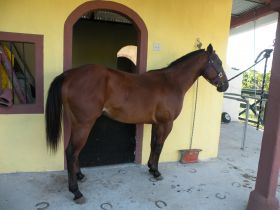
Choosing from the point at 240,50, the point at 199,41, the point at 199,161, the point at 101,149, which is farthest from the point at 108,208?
the point at 240,50

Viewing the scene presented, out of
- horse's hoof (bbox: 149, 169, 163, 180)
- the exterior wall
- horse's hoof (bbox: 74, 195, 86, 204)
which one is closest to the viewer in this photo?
horse's hoof (bbox: 74, 195, 86, 204)

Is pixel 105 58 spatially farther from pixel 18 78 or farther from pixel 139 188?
pixel 139 188

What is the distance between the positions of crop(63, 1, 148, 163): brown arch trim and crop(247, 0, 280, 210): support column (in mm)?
1524

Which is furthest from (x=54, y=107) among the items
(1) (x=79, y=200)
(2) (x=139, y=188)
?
(2) (x=139, y=188)

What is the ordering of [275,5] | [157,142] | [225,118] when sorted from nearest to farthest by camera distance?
[275,5] < [157,142] < [225,118]

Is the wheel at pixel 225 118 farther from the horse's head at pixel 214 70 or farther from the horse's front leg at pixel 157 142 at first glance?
the horse's front leg at pixel 157 142

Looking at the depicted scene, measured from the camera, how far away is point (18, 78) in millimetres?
2994

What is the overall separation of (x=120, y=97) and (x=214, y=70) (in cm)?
127

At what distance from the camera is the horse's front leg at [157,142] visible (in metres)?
3.06

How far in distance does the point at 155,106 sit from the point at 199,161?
1311 mm

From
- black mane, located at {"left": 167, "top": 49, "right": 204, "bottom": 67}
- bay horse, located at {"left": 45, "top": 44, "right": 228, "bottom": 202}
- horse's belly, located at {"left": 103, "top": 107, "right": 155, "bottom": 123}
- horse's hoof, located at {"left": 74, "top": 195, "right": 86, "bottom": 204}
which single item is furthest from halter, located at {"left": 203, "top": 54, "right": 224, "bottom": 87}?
horse's hoof, located at {"left": 74, "top": 195, "right": 86, "bottom": 204}

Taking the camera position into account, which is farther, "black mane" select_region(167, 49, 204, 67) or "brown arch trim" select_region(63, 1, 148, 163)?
"black mane" select_region(167, 49, 204, 67)

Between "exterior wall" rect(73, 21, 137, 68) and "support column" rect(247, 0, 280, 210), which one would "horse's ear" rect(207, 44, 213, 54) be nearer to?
"support column" rect(247, 0, 280, 210)

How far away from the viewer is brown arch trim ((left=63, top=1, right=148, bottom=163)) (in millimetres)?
2883
